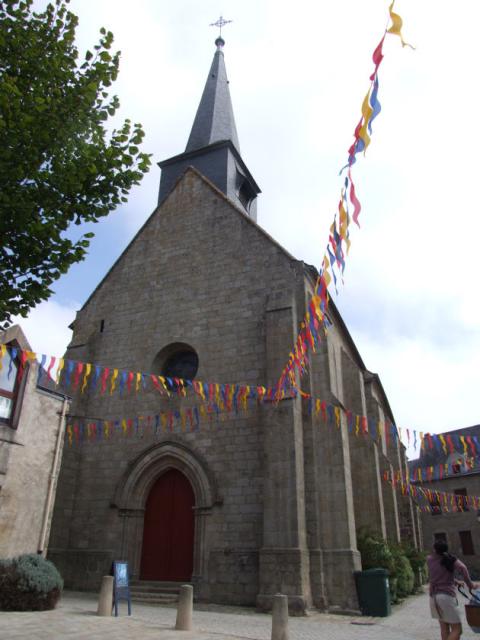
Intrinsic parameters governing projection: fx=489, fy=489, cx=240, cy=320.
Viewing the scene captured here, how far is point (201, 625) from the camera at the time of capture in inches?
298

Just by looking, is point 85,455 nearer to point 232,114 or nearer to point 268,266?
point 268,266

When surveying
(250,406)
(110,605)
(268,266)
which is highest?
(268,266)

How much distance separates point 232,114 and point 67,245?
1865 cm

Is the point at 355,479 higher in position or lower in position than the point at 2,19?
lower

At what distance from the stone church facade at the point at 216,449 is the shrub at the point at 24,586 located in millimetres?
3480

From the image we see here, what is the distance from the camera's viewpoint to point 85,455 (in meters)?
13.1

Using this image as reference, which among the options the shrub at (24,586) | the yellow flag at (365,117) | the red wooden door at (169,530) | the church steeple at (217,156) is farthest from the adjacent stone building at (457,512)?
the yellow flag at (365,117)

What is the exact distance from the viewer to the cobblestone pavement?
249 inches

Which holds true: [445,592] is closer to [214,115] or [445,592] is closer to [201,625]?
[201,625]

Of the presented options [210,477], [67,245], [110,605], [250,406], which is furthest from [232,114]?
[110,605]

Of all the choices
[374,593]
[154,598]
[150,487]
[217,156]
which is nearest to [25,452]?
[150,487]

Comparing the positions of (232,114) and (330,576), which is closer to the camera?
(330,576)

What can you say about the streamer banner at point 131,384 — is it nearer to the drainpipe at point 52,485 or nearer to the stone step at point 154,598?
the drainpipe at point 52,485

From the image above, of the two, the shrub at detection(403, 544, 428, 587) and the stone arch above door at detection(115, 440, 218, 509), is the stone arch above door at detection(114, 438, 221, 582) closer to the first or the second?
the stone arch above door at detection(115, 440, 218, 509)
